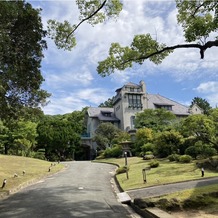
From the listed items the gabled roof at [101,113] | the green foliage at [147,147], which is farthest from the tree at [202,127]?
the gabled roof at [101,113]

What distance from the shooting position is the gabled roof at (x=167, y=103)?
6288cm

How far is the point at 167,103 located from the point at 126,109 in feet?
33.6

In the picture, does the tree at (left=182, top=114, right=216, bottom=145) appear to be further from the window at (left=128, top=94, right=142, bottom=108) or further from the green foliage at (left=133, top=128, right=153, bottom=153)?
the window at (left=128, top=94, right=142, bottom=108)

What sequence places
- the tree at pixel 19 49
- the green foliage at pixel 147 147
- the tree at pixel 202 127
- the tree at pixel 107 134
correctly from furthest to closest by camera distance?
the tree at pixel 107 134 < the green foliage at pixel 147 147 < the tree at pixel 202 127 < the tree at pixel 19 49

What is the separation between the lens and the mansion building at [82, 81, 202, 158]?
195ft

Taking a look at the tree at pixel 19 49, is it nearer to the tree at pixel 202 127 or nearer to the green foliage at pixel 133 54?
the green foliage at pixel 133 54

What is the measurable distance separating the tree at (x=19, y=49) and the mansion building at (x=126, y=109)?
1728 inches

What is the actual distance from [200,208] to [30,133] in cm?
3748

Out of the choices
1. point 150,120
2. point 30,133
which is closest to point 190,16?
point 30,133

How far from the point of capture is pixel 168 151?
30.5 metres

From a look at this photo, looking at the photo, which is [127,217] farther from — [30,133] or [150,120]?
[150,120]

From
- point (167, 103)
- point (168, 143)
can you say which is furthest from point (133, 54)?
point (167, 103)

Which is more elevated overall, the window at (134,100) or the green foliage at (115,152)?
A: the window at (134,100)

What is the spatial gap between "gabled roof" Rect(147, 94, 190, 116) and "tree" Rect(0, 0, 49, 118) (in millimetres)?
48793
